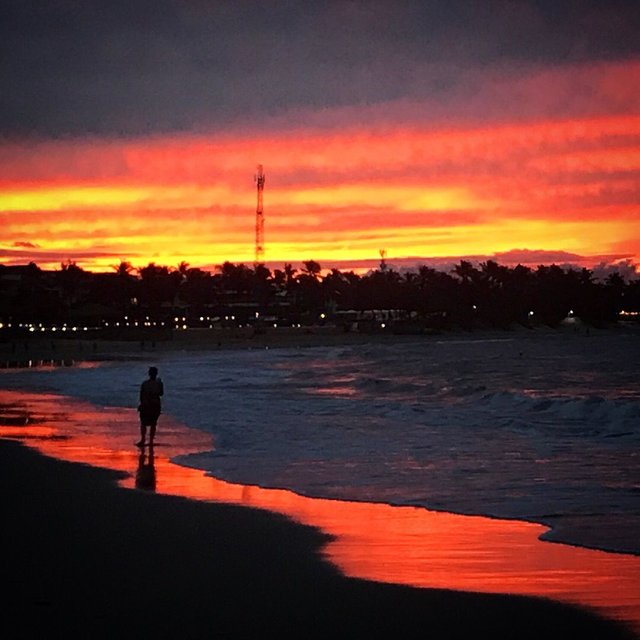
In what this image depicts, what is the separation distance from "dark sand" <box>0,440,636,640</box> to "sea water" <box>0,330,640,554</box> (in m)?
2.48

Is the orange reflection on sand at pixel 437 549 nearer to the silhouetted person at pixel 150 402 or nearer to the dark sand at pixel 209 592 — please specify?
the dark sand at pixel 209 592

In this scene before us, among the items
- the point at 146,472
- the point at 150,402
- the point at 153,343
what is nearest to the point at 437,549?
the point at 146,472

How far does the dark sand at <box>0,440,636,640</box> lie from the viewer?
7.28 meters

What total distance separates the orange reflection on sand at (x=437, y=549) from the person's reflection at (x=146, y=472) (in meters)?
0.01

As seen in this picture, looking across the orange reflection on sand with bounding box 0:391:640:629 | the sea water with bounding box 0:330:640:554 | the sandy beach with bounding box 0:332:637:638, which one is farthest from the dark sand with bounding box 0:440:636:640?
the sea water with bounding box 0:330:640:554

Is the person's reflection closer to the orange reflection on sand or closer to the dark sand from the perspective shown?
the orange reflection on sand

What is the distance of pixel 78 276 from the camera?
16200 cm

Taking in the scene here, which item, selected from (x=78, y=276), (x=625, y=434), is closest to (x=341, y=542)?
(x=625, y=434)

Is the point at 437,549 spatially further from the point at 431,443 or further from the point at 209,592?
the point at 431,443

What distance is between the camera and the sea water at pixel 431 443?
1266 centimetres

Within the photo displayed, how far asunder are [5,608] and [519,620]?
3.41m

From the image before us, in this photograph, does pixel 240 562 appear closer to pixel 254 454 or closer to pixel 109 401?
pixel 254 454

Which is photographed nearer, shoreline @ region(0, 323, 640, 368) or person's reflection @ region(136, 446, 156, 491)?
person's reflection @ region(136, 446, 156, 491)

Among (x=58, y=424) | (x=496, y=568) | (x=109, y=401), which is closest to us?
(x=496, y=568)
